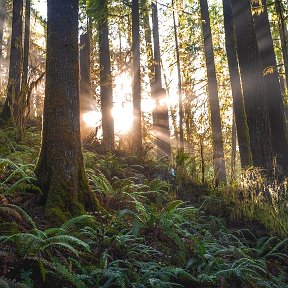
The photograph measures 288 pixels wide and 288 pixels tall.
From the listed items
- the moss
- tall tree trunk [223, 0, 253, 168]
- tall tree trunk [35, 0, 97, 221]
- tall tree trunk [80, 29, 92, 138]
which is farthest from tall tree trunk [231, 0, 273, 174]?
the moss

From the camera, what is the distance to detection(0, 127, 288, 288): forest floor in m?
3.48

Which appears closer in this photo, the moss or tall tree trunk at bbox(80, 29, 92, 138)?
the moss

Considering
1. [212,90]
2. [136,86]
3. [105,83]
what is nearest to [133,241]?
[136,86]

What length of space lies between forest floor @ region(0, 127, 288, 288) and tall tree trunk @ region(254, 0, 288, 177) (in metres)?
2.87

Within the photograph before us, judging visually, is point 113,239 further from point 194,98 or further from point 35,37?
point 35,37

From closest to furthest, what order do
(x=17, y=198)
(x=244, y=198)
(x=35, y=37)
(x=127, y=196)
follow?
(x=17, y=198), (x=127, y=196), (x=244, y=198), (x=35, y=37)

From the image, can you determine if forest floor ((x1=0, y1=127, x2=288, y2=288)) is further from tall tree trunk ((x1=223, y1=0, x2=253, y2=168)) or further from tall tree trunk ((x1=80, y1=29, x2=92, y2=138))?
tall tree trunk ((x1=80, y1=29, x2=92, y2=138))

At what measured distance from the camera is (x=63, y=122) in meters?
5.44

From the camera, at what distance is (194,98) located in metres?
18.9

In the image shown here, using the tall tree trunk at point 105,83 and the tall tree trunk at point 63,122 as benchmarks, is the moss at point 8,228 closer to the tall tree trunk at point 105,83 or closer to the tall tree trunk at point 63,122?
the tall tree trunk at point 63,122

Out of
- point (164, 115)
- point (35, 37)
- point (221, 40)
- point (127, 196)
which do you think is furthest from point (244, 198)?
point (35, 37)

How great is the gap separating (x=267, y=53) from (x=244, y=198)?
7019 millimetres

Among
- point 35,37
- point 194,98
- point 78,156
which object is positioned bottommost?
point 78,156

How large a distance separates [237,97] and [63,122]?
7.87m
